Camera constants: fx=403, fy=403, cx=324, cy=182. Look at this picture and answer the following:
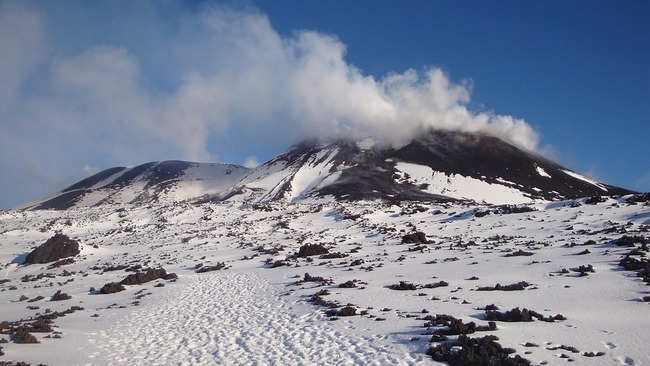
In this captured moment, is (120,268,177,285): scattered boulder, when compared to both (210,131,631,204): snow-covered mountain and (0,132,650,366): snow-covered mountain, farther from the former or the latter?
(210,131,631,204): snow-covered mountain

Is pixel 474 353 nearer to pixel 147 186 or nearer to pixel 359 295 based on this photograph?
pixel 359 295

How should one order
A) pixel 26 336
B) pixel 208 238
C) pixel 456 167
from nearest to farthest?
pixel 26 336, pixel 208 238, pixel 456 167

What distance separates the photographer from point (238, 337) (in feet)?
44.2

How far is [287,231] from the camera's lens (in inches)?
1933

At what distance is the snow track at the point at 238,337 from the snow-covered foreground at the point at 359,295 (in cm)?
7

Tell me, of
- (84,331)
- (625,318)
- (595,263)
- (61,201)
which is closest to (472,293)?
(625,318)

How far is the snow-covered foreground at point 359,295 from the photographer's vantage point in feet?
36.4

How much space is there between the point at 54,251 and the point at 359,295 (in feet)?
126

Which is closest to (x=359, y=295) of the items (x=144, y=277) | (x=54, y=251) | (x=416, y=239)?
(x=144, y=277)

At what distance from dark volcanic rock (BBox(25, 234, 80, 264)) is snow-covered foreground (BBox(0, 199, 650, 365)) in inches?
66.8

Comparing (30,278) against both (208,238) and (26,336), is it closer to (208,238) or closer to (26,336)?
(208,238)

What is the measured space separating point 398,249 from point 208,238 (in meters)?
26.2

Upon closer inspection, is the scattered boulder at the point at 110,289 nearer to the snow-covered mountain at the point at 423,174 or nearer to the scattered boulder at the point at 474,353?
the scattered boulder at the point at 474,353

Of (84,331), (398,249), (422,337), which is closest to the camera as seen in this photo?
(422,337)
